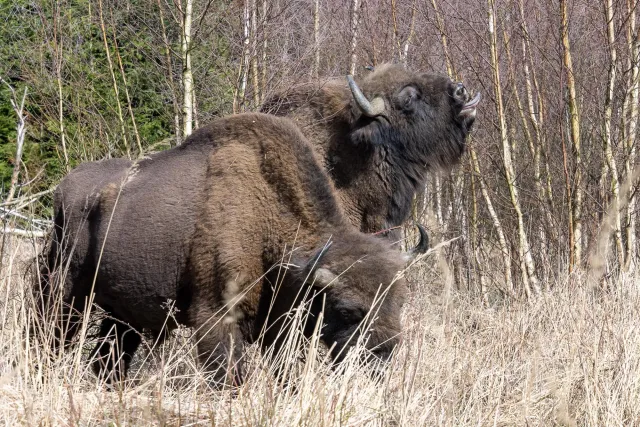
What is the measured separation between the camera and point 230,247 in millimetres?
5805

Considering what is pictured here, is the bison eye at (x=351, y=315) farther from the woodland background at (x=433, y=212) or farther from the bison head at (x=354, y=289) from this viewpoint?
the woodland background at (x=433, y=212)

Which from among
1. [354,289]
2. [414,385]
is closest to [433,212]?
[354,289]

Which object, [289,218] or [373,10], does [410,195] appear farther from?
[373,10]

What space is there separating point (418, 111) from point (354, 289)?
247 centimetres

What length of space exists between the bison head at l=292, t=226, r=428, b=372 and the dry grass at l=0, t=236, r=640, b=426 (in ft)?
0.96

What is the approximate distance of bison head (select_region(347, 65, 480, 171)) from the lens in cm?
761

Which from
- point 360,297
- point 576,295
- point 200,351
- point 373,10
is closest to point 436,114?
point 576,295

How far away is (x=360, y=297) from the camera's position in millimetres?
5699

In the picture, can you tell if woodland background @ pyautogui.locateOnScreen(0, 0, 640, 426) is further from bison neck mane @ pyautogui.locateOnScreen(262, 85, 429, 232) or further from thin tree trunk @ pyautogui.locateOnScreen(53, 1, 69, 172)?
bison neck mane @ pyautogui.locateOnScreen(262, 85, 429, 232)

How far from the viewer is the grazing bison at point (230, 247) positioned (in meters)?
5.74

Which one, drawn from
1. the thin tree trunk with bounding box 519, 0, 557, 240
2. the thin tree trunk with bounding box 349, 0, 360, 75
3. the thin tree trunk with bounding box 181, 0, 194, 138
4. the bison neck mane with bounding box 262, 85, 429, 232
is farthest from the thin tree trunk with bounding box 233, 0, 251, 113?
the thin tree trunk with bounding box 519, 0, 557, 240

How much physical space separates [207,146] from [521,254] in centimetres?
415

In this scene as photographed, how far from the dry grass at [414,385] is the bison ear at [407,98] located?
1.81 metres

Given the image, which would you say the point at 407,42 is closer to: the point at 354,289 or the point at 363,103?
the point at 363,103
